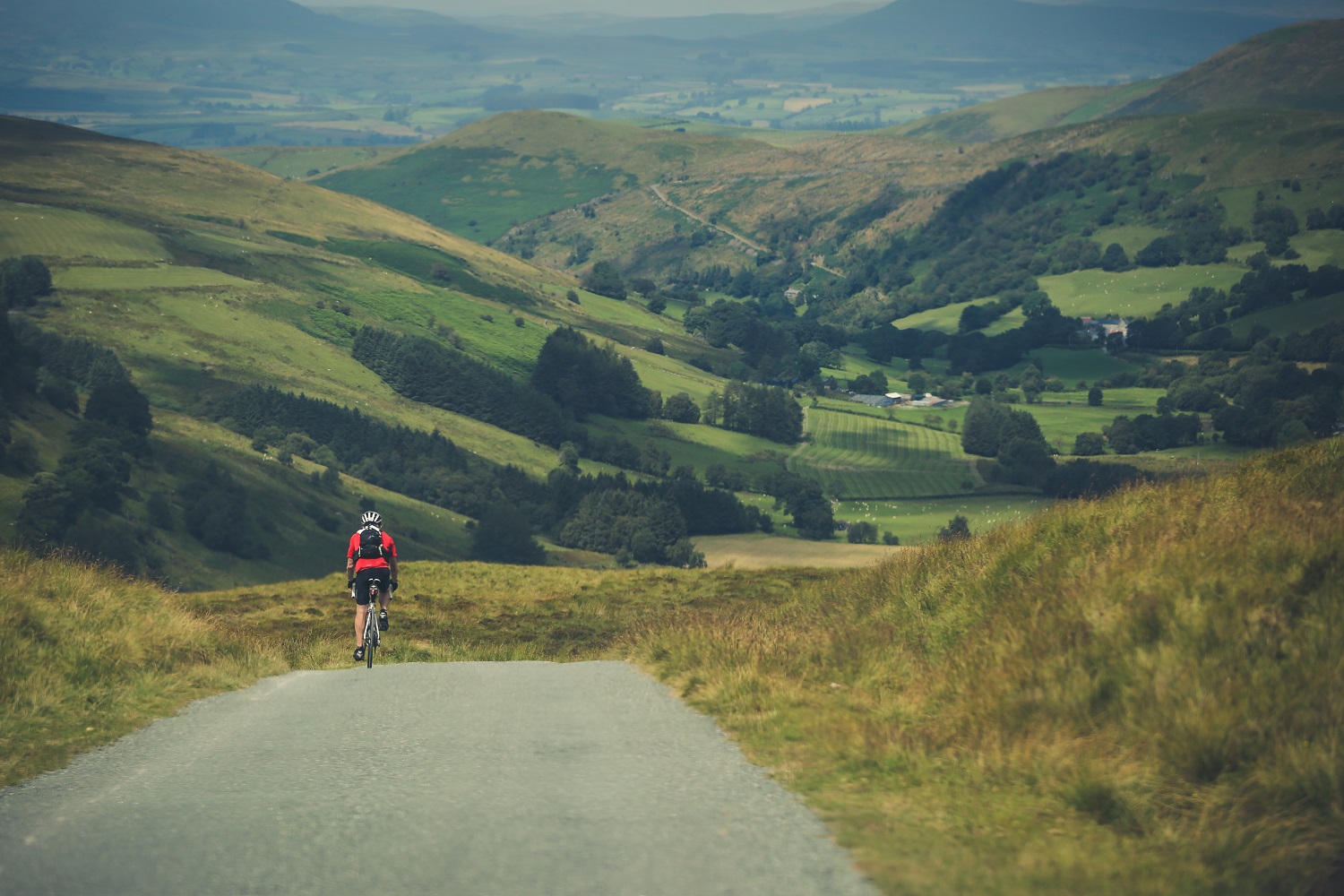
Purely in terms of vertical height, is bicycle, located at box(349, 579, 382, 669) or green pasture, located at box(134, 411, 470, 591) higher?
bicycle, located at box(349, 579, 382, 669)

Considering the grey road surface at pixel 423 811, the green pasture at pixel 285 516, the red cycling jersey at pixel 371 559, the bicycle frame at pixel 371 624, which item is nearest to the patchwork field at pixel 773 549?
the green pasture at pixel 285 516

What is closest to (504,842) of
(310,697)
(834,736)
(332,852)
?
(332,852)

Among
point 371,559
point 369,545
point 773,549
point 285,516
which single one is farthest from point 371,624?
point 773,549

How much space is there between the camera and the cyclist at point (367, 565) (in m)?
20.9

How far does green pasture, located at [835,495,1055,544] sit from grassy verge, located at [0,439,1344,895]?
151 metres

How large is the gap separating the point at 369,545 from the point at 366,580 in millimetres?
613

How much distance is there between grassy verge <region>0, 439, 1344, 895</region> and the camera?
28.3ft

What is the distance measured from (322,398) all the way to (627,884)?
188487 mm

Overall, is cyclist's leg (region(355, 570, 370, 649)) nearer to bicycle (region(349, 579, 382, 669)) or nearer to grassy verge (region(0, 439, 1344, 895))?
bicycle (region(349, 579, 382, 669))

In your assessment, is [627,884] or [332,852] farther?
[332,852]

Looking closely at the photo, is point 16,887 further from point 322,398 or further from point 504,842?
point 322,398

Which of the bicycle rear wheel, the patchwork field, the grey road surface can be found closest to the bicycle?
the bicycle rear wheel

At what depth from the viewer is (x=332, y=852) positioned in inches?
345

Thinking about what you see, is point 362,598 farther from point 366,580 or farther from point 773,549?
point 773,549
